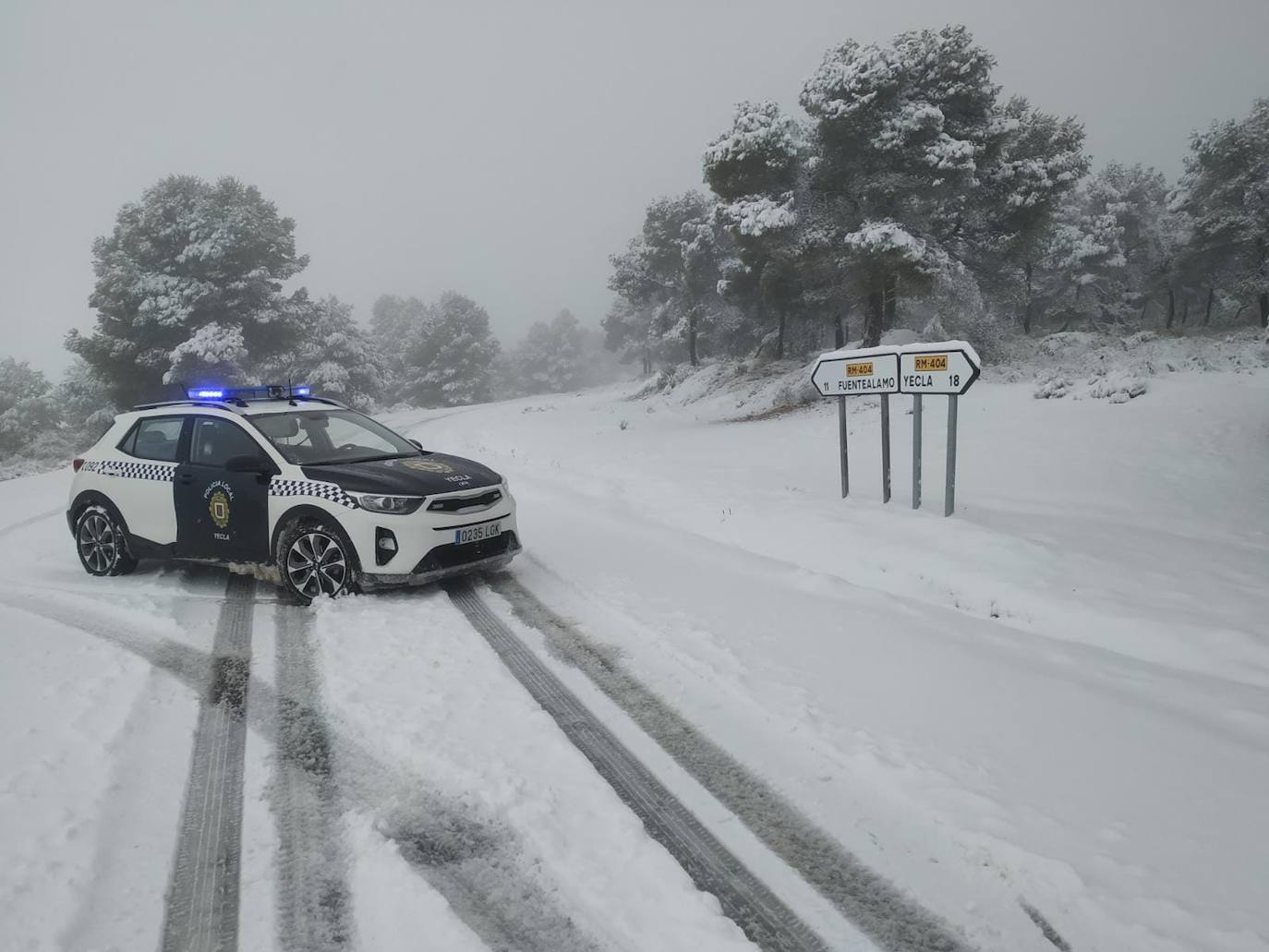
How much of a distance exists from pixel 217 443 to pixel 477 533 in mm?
2541

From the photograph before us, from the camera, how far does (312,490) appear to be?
5.70m

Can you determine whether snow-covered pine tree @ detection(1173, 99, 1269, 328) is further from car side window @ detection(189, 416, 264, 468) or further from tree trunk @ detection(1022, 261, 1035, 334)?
car side window @ detection(189, 416, 264, 468)

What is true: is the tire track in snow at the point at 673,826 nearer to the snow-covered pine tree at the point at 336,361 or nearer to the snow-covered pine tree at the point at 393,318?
the snow-covered pine tree at the point at 336,361

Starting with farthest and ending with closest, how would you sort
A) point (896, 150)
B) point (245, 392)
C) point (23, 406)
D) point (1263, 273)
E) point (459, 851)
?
1. point (23, 406)
2. point (1263, 273)
3. point (896, 150)
4. point (245, 392)
5. point (459, 851)

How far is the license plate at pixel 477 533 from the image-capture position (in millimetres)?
5801

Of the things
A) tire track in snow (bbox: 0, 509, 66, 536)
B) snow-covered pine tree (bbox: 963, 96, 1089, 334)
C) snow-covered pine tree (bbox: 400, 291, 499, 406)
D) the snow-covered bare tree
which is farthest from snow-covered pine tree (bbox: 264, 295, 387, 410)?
snow-covered pine tree (bbox: 963, 96, 1089, 334)

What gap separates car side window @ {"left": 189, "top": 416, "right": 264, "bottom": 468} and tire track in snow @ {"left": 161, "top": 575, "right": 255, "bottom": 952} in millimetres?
2111

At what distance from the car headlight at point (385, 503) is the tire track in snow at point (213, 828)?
139 cm

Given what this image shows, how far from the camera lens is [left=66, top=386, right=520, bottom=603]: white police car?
221 inches

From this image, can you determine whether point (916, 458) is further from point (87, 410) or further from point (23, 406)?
point (23, 406)

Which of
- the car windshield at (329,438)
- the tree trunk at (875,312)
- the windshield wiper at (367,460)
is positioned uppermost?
the tree trunk at (875,312)

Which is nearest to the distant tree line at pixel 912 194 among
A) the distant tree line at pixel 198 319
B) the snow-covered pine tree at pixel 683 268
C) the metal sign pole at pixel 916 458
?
the snow-covered pine tree at pixel 683 268

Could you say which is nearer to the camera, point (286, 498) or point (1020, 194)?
point (286, 498)

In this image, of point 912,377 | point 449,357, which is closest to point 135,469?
point 912,377
